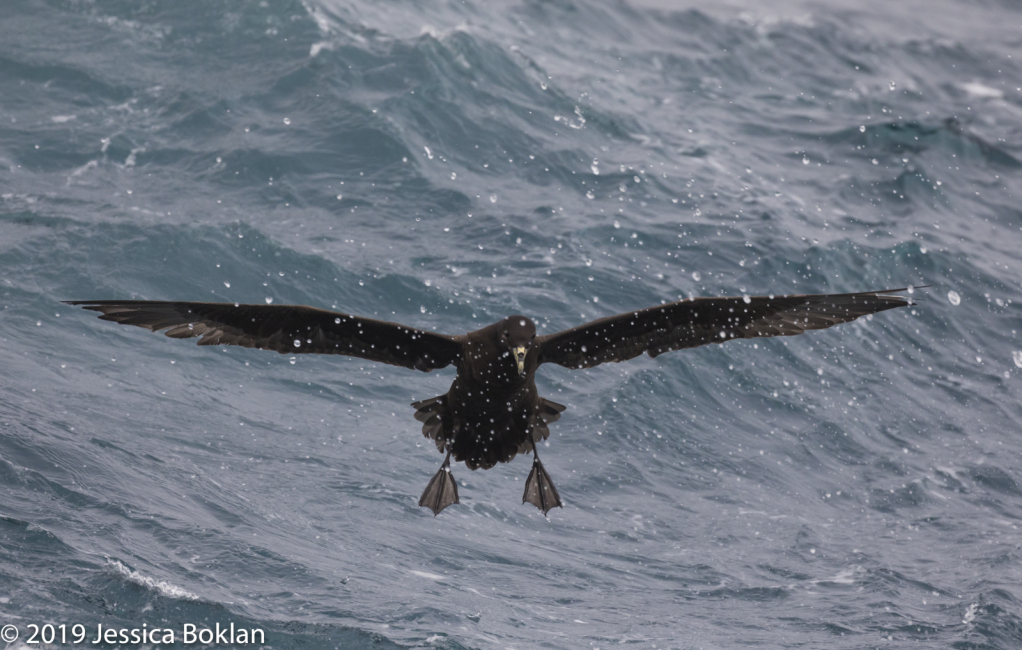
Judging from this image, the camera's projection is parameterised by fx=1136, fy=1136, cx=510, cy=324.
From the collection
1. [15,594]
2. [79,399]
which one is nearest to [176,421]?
[79,399]

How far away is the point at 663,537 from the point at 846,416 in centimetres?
390

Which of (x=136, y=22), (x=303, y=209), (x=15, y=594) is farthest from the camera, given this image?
(x=136, y=22)

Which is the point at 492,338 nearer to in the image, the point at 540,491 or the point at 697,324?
the point at 697,324

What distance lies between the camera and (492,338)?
7.92m

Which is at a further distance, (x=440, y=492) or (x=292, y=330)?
(x=440, y=492)

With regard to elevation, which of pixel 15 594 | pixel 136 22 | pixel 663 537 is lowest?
pixel 663 537

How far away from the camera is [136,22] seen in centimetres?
2011

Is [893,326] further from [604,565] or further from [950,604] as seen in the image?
[604,565]
